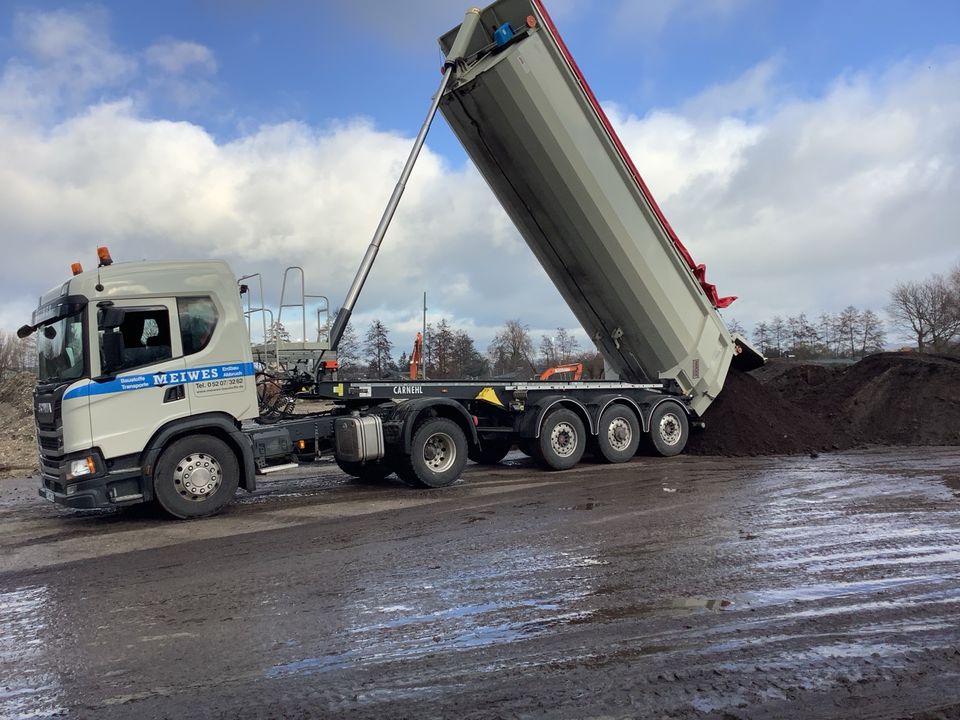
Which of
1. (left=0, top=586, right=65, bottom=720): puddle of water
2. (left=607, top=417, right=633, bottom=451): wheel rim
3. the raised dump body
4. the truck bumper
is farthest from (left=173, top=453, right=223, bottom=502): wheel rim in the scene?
(left=607, top=417, right=633, bottom=451): wheel rim

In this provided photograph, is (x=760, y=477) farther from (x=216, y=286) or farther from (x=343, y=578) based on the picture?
(x=216, y=286)

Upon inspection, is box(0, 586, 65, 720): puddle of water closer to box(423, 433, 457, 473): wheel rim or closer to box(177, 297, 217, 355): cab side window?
box(177, 297, 217, 355): cab side window

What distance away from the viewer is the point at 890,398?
48.1 feet

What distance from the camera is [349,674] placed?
336cm

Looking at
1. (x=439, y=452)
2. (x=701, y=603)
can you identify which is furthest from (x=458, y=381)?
(x=701, y=603)

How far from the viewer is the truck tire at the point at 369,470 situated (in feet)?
32.2

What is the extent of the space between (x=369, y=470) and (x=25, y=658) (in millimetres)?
6327

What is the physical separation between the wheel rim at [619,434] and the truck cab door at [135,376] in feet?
21.8

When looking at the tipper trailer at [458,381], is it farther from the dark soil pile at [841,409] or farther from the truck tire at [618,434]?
the dark soil pile at [841,409]

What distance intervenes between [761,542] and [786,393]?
39.0ft

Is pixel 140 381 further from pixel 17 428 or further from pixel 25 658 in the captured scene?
pixel 17 428

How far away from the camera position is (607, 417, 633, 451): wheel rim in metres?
11.4

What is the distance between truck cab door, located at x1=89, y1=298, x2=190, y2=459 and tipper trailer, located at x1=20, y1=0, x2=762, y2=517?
0.01m

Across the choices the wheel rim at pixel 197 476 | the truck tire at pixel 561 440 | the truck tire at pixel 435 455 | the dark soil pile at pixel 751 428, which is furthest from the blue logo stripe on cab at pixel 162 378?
the dark soil pile at pixel 751 428
